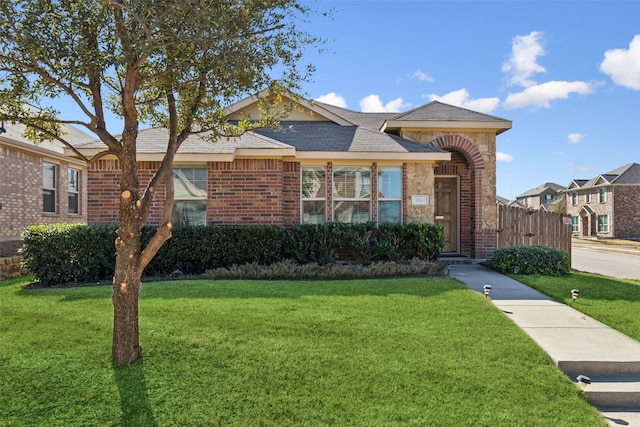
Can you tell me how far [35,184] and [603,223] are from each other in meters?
46.8

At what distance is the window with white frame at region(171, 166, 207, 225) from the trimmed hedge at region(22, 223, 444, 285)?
1238mm

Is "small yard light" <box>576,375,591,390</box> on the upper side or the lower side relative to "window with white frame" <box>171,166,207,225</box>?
lower

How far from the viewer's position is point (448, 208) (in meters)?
12.9

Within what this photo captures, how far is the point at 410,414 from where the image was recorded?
3.42 meters

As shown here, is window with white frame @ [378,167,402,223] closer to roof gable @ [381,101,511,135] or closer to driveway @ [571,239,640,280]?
roof gable @ [381,101,511,135]

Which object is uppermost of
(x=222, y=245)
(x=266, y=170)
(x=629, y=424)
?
(x=266, y=170)

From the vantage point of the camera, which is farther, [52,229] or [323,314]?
[52,229]

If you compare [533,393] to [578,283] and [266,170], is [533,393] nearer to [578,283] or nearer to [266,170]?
[578,283]

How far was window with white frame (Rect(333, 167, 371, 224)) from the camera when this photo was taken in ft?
36.1

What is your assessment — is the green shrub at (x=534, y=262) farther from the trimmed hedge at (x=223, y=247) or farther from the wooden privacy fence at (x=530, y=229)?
the wooden privacy fence at (x=530, y=229)

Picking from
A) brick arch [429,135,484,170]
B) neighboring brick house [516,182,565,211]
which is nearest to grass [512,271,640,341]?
brick arch [429,135,484,170]

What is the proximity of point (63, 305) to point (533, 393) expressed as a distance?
6.32m

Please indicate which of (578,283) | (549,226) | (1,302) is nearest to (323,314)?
(1,302)

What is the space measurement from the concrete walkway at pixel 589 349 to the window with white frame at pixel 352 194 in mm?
4589
